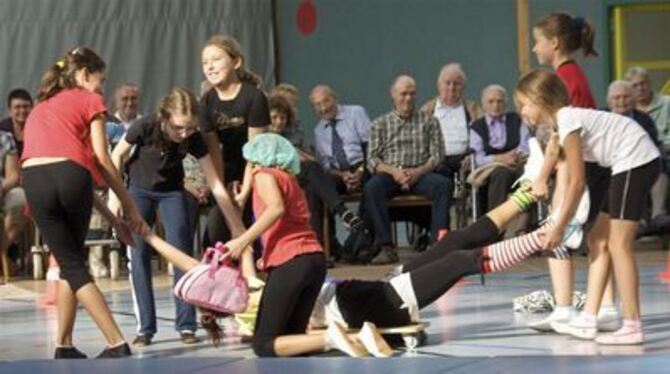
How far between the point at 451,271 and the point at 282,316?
33.7 inches

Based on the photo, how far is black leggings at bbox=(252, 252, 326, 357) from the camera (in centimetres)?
816

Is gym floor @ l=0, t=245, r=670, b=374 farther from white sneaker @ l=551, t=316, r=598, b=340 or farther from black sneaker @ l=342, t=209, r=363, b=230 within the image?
black sneaker @ l=342, t=209, r=363, b=230

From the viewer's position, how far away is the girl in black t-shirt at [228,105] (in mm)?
9219

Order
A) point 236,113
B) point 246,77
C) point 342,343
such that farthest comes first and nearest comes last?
point 246,77 → point 236,113 → point 342,343

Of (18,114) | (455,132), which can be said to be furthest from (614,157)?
(18,114)

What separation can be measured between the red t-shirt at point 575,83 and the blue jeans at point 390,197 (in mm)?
5149

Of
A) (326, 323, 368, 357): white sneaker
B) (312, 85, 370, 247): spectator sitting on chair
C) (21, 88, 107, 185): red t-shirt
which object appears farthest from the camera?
(312, 85, 370, 247): spectator sitting on chair

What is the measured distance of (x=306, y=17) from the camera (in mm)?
17484

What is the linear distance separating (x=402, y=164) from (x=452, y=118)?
70 centimetres

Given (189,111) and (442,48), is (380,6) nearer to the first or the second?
(442,48)

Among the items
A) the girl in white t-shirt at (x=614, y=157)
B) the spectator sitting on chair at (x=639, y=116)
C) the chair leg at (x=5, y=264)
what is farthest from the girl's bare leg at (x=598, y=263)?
the chair leg at (x=5, y=264)

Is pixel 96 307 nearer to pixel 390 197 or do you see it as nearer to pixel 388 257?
pixel 388 257

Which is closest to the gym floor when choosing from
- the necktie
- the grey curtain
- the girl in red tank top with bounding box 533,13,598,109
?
the girl in red tank top with bounding box 533,13,598,109

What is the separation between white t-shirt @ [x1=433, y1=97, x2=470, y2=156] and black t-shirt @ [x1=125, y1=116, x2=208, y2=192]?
5.76 m
